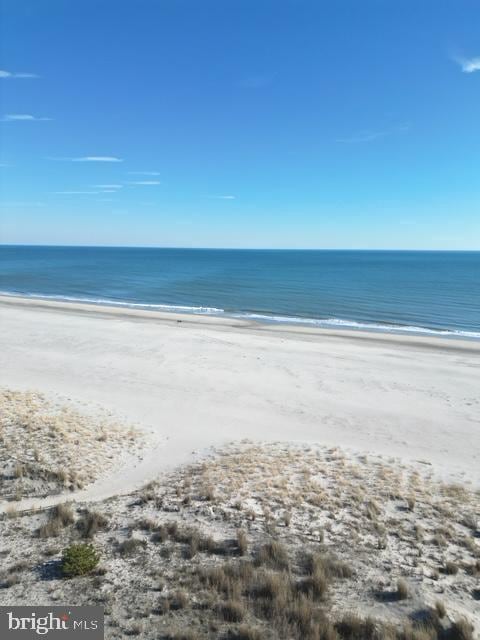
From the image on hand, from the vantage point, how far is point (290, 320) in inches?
1630

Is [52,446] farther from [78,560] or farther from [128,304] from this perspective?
[128,304]

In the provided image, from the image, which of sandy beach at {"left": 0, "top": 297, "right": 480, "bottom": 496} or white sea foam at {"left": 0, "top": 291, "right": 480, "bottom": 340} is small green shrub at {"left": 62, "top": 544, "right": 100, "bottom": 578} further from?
white sea foam at {"left": 0, "top": 291, "right": 480, "bottom": 340}

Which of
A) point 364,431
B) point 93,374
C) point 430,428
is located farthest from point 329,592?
point 93,374

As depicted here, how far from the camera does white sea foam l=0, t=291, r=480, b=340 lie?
117ft

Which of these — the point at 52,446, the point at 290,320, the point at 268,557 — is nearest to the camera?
the point at 268,557

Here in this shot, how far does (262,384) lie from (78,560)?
1369cm

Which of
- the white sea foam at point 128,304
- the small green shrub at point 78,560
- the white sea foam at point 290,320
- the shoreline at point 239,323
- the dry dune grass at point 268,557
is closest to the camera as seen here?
the dry dune grass at point 268,557

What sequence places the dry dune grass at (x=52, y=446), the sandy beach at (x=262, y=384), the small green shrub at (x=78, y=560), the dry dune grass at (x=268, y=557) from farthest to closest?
the sandy beach at (x=262, y=384), the dry dune grass at (x=52, y=446), the small green shrub at (x=78, y=560), the dry dune grass at (x=268, y=557)

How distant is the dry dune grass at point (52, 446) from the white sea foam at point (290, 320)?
87.1 ft

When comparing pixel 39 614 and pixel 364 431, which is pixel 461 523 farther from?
pixel 39 614

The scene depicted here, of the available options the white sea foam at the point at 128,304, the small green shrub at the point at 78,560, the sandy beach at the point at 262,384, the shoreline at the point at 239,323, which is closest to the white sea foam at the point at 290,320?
the white sea foam at the point at 128,304

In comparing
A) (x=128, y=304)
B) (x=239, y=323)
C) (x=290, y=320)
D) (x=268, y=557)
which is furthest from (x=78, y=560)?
(x=128, y=304)

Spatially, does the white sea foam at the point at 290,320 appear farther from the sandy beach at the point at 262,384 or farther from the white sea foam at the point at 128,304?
the sandy beach at the point at 262,384

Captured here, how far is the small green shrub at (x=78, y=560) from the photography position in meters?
7.15
